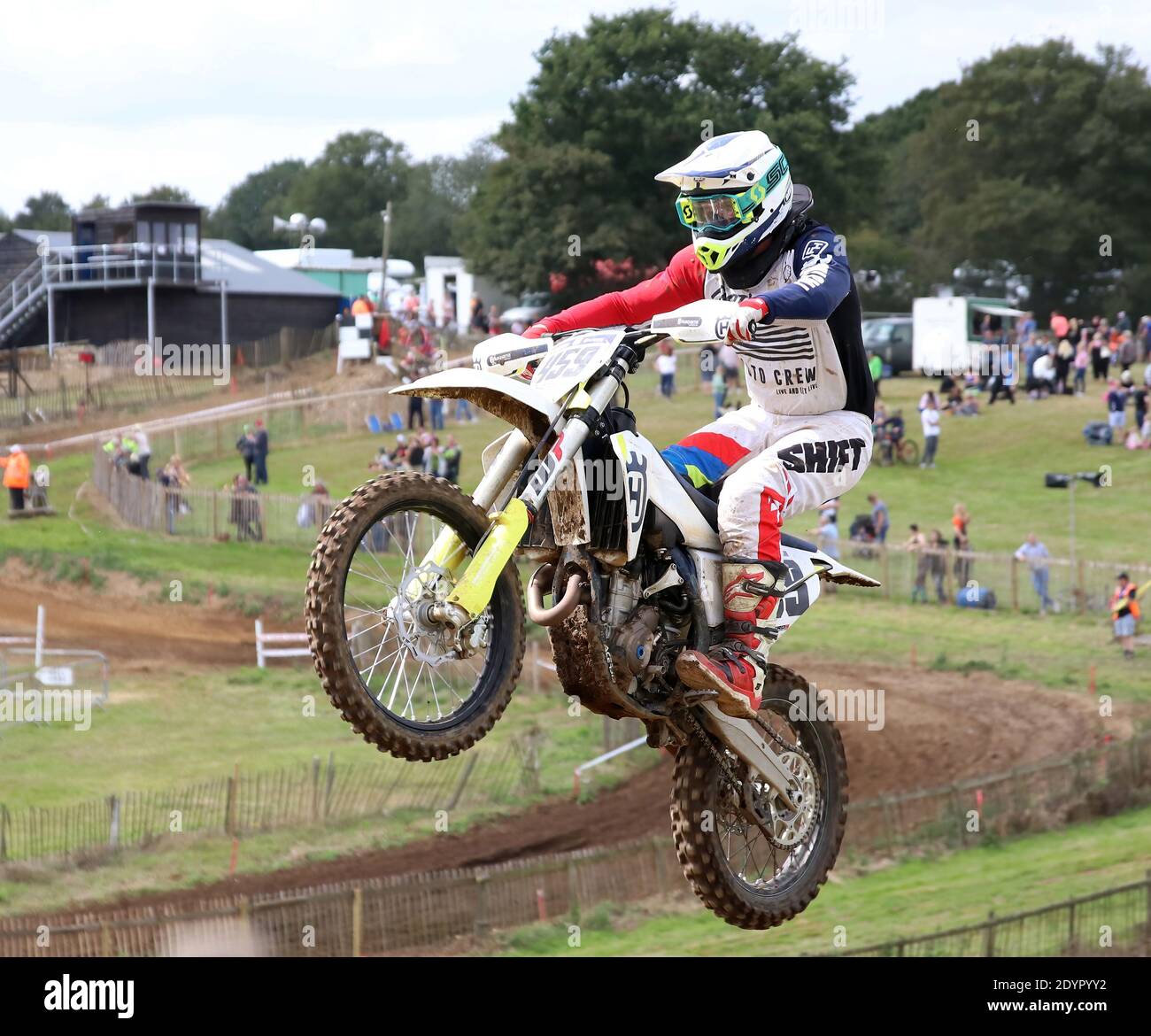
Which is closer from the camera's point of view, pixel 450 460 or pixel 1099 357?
pixel 450 460

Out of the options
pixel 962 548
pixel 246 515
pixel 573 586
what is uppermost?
pixel 246 515

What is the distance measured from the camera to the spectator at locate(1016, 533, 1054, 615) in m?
30.0

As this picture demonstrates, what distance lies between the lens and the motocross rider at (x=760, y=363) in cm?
753

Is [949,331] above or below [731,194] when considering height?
above

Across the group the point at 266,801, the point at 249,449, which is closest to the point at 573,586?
the point at 266,801

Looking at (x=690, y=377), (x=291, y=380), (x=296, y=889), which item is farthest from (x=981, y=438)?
(x=296, y=889)

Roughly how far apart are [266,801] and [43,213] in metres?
90.8

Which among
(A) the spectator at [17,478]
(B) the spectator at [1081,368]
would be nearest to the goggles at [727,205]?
(A) the spectator at [17,478]

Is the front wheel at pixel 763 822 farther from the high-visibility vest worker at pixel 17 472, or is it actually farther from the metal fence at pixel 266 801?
the high-visibility vest worker at pixel 17 472

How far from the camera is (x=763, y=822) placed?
8453 mm

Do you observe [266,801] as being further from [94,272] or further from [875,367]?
[94,272]

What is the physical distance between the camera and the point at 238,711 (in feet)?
90.4

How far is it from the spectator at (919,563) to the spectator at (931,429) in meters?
6.38

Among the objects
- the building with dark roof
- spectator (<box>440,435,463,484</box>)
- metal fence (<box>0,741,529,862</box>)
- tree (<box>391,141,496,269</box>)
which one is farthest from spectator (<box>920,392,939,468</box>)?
tree (<box>391,141,496,269</box>)
